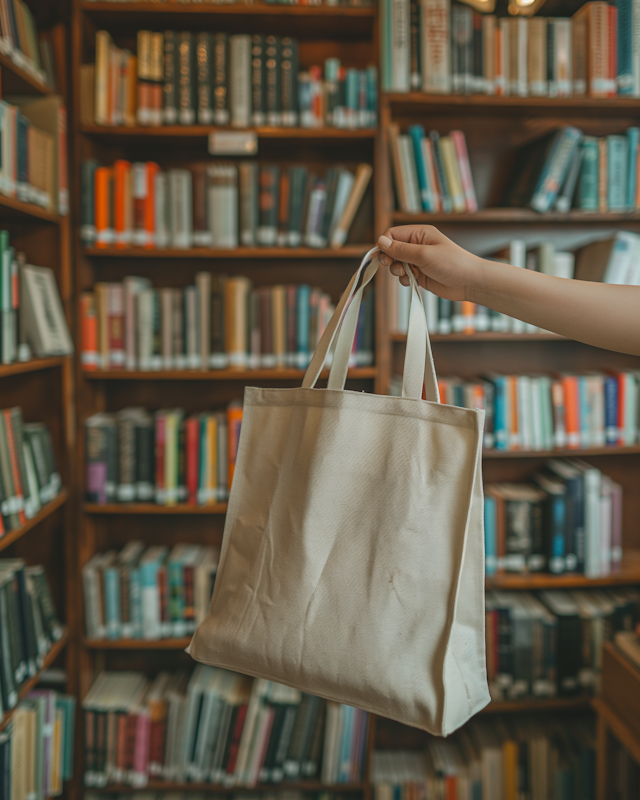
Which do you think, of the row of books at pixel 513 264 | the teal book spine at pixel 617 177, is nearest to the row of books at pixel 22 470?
the row of books at pixel 513 264

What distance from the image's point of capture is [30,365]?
160cm

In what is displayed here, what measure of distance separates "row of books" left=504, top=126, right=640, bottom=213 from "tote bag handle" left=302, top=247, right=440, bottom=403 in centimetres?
124

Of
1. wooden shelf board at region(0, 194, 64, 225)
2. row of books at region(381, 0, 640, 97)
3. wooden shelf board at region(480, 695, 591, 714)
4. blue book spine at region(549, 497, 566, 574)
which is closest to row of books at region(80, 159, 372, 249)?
wooden shelf board at region(0, 194, 64, 225)

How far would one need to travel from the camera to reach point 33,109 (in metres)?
1.76

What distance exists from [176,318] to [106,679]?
1318 mm

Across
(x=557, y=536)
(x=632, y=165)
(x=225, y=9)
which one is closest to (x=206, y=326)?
(x=225, y=9)

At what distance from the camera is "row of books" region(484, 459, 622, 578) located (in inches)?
74.5

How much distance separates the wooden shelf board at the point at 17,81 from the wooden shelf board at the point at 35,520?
1231mm

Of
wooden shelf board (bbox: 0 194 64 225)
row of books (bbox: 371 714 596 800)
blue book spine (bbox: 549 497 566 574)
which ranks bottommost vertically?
row of books (bbox: 371 714 596 800)

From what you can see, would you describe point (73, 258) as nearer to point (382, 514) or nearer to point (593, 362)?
point (382, 514)

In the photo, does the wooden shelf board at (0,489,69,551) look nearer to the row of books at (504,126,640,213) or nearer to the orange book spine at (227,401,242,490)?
the orange book spine at (227,401,242,490)

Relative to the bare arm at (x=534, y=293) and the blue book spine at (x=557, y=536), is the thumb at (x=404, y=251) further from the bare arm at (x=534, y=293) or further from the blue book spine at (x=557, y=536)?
the blue book spine at (x=557, y=536)

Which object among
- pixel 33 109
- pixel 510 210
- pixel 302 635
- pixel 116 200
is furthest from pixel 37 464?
pixel 510 210

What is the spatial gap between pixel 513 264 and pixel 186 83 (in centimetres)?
119
